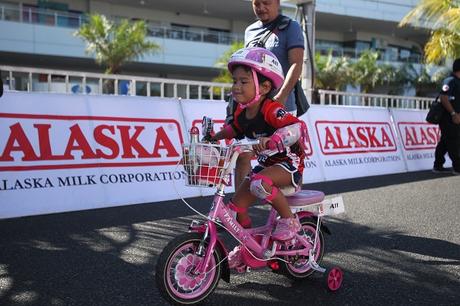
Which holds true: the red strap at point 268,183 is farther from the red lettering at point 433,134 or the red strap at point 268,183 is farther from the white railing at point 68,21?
the white railing at point 68,21

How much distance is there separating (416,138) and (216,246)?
9133mm

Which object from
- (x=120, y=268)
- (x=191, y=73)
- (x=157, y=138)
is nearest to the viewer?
(x=120, y=268)

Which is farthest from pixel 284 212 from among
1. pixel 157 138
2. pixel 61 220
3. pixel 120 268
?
pixel 157 138

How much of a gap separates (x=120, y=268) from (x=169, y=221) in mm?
1683

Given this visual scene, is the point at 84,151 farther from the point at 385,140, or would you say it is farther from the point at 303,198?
the point at 385,140

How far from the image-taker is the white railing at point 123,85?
7832mm

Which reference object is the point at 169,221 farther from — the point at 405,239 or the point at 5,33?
the point at 5,33

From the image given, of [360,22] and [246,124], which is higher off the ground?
[360,22]

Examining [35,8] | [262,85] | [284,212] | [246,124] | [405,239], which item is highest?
[35,8]

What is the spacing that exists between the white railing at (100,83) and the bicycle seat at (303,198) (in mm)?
4979

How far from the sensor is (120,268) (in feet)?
13.0

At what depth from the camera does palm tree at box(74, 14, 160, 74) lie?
27688 mm

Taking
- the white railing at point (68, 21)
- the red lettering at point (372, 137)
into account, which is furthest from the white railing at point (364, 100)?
the white railing at point (68, 21)

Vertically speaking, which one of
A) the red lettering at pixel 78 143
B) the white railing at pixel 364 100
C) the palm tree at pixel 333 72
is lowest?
the red lettering at pixel 78 143
